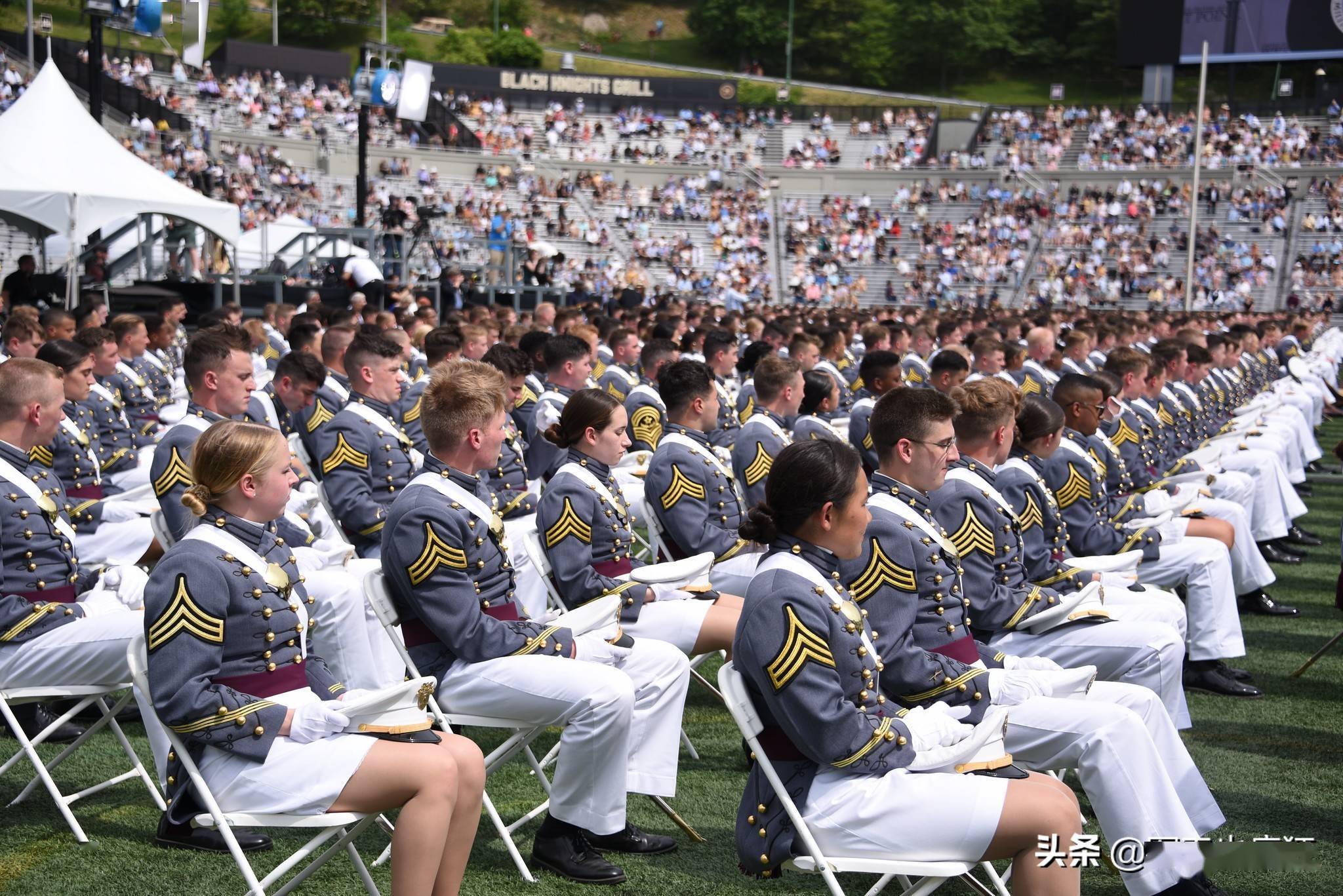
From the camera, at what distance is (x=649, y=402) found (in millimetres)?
9719

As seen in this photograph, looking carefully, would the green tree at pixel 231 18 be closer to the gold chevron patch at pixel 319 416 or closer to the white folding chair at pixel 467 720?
the gold chevron patch at pixel 319 416

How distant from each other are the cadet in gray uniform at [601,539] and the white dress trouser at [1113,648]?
117 cm

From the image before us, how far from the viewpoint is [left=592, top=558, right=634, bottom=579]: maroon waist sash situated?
5.71 metres

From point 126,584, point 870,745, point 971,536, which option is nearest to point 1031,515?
point 971,536

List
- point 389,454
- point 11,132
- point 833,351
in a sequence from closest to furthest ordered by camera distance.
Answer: point 389,454 → point 833,351 → point 11,132

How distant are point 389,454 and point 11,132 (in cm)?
1211

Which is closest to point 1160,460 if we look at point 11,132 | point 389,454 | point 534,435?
point 534,435

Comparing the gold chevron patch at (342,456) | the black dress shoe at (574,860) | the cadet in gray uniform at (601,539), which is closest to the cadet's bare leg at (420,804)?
the black dress shoe at (574,860)

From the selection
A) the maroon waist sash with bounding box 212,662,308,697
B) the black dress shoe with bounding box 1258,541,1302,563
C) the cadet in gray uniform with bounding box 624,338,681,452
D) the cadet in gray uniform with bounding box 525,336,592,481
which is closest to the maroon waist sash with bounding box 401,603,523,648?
the maroon waist sash with bounding box 212,662,308,697

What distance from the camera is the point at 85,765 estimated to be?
18.2 feet

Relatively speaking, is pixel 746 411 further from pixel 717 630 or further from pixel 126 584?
pixel 126 584

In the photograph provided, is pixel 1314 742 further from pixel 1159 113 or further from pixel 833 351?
pixel 1159 113

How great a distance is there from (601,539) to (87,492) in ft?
10.5

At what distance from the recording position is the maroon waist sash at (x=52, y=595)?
193 inches
